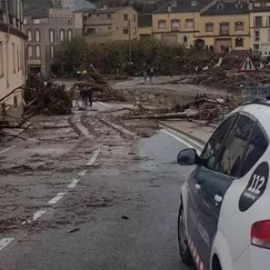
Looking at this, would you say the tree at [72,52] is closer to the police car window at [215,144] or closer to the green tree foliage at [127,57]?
the green tree foliage at [127,57]

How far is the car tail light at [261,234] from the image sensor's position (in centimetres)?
398

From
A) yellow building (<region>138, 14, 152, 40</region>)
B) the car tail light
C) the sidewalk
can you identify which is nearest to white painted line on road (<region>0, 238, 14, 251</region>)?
the car tail light

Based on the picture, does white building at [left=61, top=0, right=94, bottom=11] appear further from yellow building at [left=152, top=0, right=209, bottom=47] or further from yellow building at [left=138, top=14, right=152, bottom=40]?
yellow building at [left=152, top=0, right=209, bottom=47]

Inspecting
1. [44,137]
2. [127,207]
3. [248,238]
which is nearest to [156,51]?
[44,137]

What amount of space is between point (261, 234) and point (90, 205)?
7.68 meters

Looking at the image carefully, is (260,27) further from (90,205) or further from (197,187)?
(197,187)

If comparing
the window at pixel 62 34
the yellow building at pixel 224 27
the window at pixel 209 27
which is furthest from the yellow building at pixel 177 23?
the window at pixel 62 34

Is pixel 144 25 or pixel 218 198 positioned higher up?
pixel 144 25

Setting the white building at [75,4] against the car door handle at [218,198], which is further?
the white building at [75,4]

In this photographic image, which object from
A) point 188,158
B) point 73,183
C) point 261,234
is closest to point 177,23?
point 73,183

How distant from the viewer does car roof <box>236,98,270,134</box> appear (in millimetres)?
4713

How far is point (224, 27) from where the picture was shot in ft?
414

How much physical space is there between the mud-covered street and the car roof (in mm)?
2585

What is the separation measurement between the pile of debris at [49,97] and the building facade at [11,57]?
903 mm
